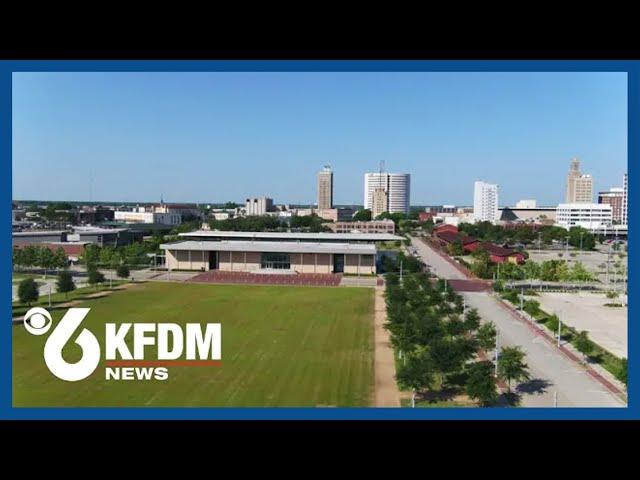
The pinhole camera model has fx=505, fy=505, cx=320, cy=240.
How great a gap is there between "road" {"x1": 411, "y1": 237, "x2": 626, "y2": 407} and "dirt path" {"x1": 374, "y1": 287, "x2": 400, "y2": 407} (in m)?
0.98

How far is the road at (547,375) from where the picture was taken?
151 inches

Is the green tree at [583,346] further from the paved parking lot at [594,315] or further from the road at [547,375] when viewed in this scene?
the paved parking lot at [594,315]

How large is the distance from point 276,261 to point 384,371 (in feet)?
20.9

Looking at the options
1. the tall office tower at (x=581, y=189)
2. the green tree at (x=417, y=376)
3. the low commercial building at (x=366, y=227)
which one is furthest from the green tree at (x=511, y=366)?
the tall office tower at (x=581, y=189)

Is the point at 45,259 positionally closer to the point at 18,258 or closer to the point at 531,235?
the point at 18,258

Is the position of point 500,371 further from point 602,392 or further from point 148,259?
point 148,259

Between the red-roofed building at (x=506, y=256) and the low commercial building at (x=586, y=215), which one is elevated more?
the low commercial building at (x=586, y=215)

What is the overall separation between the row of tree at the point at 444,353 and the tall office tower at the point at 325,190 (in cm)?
2999

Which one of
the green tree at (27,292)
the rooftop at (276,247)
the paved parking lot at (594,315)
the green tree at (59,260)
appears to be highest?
the rooftop at (276,247)

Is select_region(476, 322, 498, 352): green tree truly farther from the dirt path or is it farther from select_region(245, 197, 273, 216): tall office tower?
select_region(245, 197, 273, 216): tall office tower

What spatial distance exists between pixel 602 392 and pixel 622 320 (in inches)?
117

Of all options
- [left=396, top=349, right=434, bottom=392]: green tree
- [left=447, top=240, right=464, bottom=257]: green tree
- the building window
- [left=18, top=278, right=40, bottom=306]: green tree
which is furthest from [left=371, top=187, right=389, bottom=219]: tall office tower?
[left=396, top=349, right=434, bottom=392]: green tree

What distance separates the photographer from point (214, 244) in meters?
10.8

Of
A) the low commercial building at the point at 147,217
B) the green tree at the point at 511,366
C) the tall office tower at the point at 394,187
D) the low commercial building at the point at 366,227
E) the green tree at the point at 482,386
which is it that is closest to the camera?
the green tree at the point at 482,386
